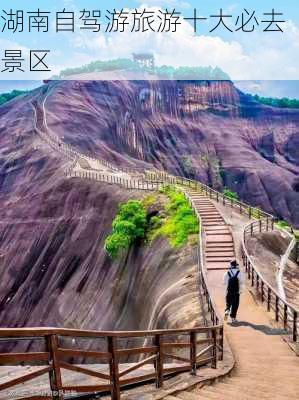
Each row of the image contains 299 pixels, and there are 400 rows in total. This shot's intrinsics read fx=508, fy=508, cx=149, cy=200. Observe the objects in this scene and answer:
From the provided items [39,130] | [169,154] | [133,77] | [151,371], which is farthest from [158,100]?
[151,371]

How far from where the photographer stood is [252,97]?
333 feet

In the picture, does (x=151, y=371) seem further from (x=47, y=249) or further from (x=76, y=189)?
(x=76, y=189)

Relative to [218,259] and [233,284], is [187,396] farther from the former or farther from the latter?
[218,259]

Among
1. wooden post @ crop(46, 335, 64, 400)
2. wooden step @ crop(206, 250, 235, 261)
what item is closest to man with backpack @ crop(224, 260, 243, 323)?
wooden step @ crop(206, 250, 235, 261)

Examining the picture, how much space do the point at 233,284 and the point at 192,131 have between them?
72.2m

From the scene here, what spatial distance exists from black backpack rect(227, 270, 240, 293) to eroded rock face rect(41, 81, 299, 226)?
48.1 metres

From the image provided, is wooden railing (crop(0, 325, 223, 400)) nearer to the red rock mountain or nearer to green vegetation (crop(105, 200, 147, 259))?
the red rock mountain

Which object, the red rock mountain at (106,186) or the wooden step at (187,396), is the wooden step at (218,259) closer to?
the red rock mountain at (106,186)

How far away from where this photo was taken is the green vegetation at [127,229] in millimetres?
28139

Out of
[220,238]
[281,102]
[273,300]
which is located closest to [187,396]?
[273,300]

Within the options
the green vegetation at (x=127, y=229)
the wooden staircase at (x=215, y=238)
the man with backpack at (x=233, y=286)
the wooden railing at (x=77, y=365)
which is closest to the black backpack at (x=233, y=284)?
the man with backpack at (x=233, y=286)

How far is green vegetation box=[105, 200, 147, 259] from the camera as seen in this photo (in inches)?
1108

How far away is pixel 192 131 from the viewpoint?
84.6 metres

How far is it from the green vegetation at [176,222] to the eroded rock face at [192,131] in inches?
1272
